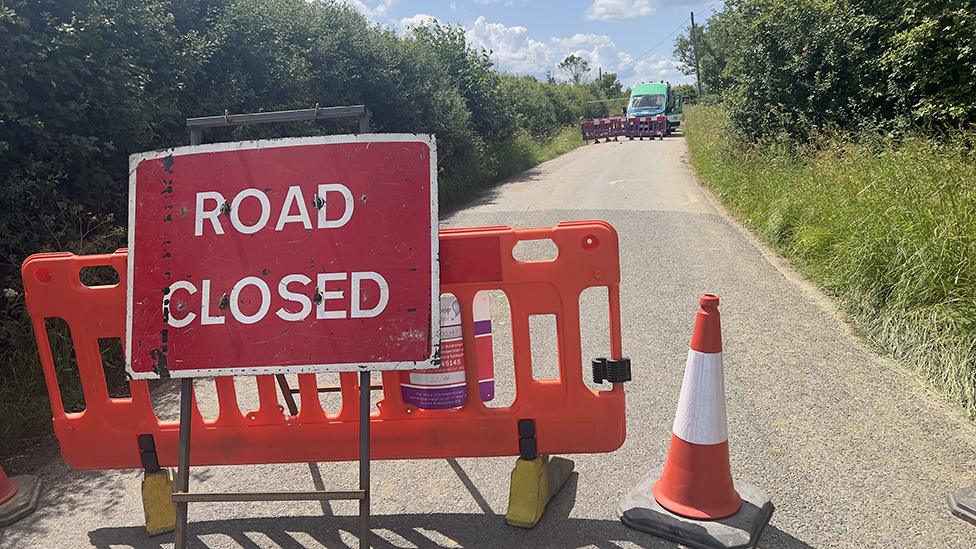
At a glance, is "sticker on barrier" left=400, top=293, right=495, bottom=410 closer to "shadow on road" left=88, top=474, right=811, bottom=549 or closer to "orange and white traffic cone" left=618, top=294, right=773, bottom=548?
"shadow on road" left=88, top=474, right=811, bottom=549

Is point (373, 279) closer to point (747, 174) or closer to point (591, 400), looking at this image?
point (591, 400)

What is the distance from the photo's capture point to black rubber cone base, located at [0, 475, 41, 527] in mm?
3143

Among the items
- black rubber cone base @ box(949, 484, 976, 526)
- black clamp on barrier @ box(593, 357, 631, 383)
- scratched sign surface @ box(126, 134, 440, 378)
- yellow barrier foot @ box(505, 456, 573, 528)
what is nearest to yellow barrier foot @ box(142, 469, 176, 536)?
scratched sign surface @ box(126, 134, 440, 378)

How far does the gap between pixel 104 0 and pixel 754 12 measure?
11830mm

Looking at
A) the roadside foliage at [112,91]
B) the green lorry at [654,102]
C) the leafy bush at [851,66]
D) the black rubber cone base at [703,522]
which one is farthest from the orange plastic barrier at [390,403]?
the green lorry at [654,102]

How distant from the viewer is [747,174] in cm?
1177

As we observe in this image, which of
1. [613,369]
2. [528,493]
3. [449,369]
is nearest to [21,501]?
[449,369]

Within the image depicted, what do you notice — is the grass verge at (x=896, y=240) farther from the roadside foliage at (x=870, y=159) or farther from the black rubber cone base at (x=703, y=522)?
the black rubber cone base at (x=703, y=522)

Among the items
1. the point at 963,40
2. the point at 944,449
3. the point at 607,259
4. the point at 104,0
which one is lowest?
the point at 944,449

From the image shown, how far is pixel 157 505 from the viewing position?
2990 mm

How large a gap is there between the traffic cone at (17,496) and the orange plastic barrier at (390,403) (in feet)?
1.23

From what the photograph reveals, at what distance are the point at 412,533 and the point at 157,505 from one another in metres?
1.17

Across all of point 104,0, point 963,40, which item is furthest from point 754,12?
point 104,0

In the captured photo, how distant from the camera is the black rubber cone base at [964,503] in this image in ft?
9.10
